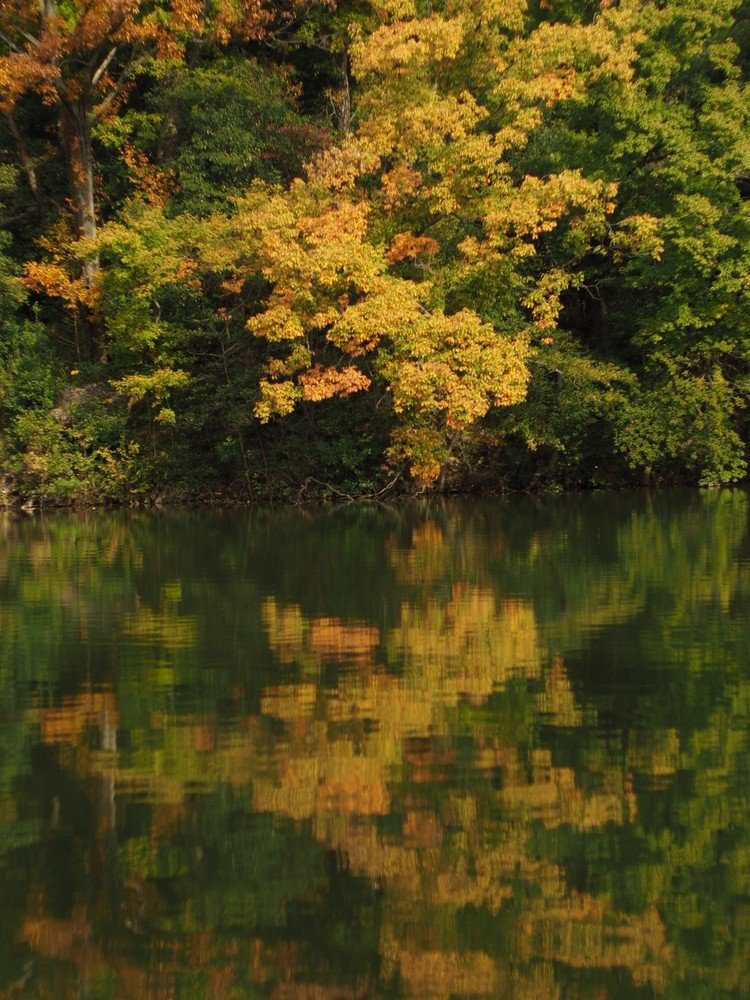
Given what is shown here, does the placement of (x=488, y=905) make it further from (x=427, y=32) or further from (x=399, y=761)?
(x=427, y=32)

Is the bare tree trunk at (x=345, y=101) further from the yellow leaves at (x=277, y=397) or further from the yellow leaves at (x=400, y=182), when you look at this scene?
the yellow leaves at (x=277, y=397)

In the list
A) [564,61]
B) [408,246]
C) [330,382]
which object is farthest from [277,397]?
[564,61]

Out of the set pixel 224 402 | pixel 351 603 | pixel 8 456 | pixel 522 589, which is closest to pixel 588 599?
pixel 522 589

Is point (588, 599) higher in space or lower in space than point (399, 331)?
lower

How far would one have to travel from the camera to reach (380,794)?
5.63 m

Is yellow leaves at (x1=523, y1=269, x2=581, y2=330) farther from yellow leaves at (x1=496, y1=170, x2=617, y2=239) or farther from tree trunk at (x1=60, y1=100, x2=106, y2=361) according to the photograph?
tree trunk at (x1=60, y1=100, x2=106, y2=361)

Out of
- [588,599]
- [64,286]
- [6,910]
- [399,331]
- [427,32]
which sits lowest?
[6,910]

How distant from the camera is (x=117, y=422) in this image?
28.0 meters

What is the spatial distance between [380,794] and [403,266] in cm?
2246

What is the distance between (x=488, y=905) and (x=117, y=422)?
2447cm

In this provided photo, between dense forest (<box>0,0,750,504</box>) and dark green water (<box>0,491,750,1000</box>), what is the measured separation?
47.2 ft

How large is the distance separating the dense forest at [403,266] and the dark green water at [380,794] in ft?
47.2

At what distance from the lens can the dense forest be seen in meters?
25.7

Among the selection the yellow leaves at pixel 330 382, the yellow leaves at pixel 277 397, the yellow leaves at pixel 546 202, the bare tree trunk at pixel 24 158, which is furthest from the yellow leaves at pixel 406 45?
the bare tree trunk at pixel 24 158
